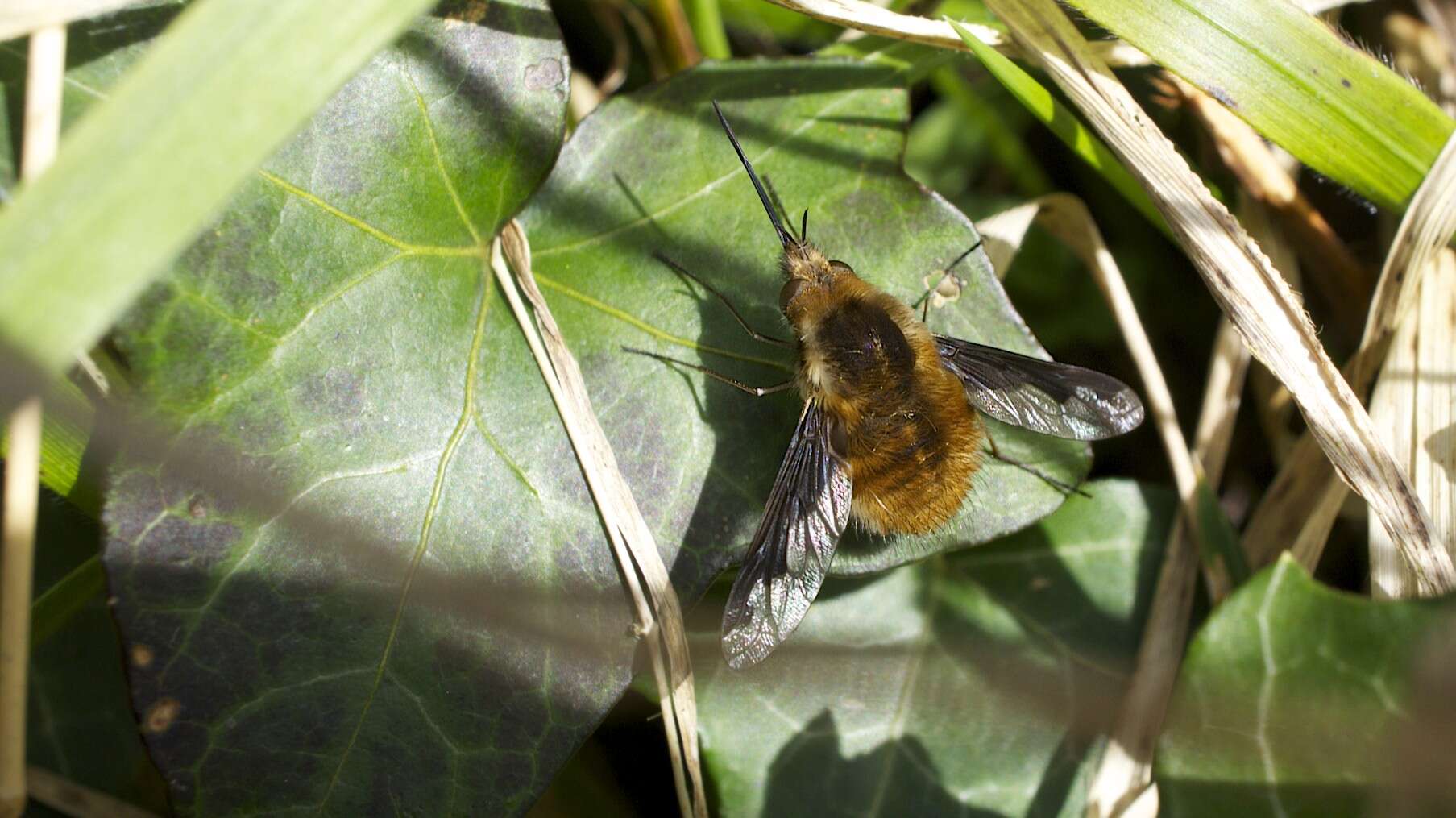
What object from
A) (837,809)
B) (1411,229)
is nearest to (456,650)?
(837,809)

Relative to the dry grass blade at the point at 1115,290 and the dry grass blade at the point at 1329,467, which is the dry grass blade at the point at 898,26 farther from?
the dry grass blade at the point at 1329,467

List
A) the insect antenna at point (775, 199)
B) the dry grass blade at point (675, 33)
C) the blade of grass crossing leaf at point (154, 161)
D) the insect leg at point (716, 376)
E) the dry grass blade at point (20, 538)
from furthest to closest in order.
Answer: the dry grass blade at point (675, 33) < the insect antenna at point (775, 199) < the insect leg at point (716, 376) < the dry grass blade at point (20, 538) < the blade of grass crossing leaf at point (154, 161)

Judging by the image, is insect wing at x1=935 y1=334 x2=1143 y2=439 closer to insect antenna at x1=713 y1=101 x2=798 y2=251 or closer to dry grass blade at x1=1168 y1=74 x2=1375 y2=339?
insect antenna at x1=713 y1=101 x2=798 y2=251

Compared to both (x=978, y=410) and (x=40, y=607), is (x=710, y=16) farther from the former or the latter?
(x=40, y=607)

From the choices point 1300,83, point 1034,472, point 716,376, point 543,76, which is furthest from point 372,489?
point 1300,83

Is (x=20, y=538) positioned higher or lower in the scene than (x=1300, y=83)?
lower

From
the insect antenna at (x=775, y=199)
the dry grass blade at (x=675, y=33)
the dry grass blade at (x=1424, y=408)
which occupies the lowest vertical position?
the dry grass blade at (x=1424, y=408)

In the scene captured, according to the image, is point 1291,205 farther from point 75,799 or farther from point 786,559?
point 75,799

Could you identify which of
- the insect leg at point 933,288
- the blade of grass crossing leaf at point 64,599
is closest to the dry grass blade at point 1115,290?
the insect leg at point 933,288
